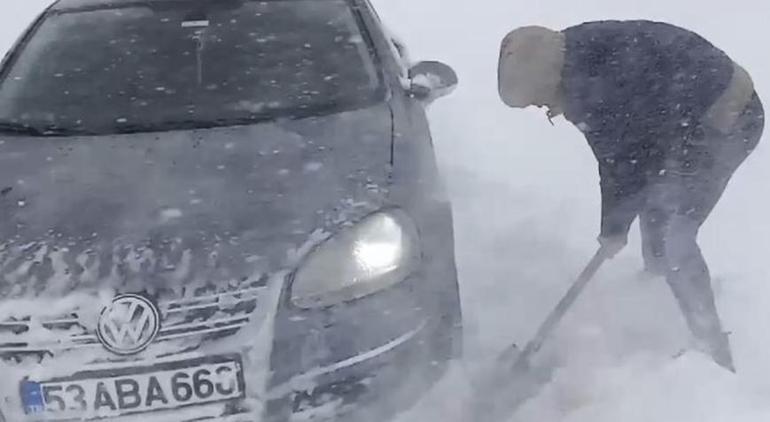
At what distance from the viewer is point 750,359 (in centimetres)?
306

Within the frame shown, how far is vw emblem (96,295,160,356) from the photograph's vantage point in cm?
221

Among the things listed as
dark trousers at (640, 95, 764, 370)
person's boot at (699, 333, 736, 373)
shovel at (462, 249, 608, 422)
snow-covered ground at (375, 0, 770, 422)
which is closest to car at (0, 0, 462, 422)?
shovel at (462, 249, 608, 422)

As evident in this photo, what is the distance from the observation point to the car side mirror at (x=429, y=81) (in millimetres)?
3291

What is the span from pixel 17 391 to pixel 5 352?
0.31ft

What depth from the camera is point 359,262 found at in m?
2.39

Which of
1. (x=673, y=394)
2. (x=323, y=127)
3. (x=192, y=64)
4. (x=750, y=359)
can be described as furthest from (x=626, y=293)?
(x=192, y=64)

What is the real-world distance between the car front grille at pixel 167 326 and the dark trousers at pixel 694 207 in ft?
4.19

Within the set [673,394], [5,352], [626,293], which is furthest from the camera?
[626,293]

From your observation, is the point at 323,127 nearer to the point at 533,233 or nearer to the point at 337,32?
the point at 337,32

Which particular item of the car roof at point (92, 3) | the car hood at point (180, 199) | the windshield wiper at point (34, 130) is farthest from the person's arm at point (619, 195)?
the car roof at point (92, 3)

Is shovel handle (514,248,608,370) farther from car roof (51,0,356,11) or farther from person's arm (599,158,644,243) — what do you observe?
car roof (51,0,356,11)

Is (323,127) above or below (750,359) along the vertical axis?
above

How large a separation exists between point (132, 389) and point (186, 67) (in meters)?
1.38

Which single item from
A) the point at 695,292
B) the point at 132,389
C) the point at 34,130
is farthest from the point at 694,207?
the point at 34,130
